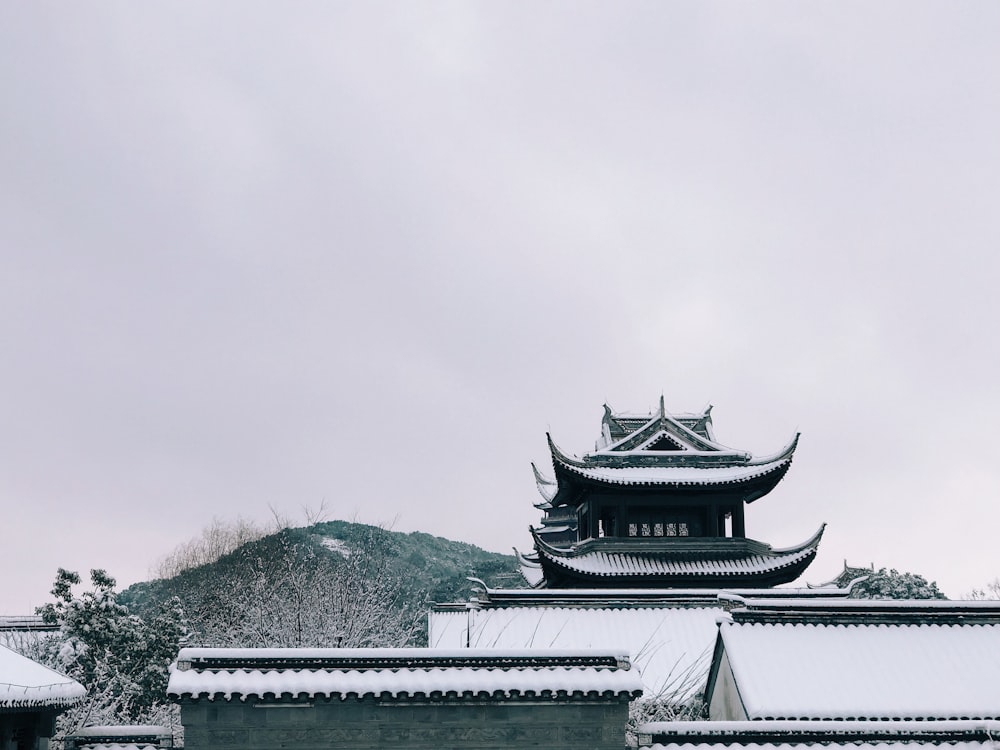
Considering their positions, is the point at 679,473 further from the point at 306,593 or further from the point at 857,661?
the point at 306,593

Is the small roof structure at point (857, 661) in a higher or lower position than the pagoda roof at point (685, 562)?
lower

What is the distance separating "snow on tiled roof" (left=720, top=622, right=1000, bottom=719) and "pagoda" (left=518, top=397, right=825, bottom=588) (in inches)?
353

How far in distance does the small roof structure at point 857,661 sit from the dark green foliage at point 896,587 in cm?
3638

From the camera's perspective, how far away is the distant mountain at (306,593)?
86.9ft

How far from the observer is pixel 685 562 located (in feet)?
86.9

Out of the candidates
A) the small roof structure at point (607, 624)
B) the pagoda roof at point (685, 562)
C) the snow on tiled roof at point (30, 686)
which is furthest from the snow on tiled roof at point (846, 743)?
the pagoda roof at point (685, 562)

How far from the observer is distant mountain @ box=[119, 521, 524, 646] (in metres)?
26.5

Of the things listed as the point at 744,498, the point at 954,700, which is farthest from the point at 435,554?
the point at 954,700

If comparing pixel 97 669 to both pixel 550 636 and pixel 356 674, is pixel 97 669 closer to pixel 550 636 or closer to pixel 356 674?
pixel 550 636

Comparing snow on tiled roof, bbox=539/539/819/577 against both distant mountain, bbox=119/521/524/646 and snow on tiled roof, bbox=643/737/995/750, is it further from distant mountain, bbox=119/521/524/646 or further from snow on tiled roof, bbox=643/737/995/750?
snow on tiled roof, bbox=643/737/995/750

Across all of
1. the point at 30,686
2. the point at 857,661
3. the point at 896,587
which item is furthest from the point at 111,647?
the point at 896,587

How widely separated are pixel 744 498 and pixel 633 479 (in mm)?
4151

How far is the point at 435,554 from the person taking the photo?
115 meters

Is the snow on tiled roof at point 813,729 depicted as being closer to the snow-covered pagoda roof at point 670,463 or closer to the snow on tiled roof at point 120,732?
the snow on tiled roof at point 120,732
